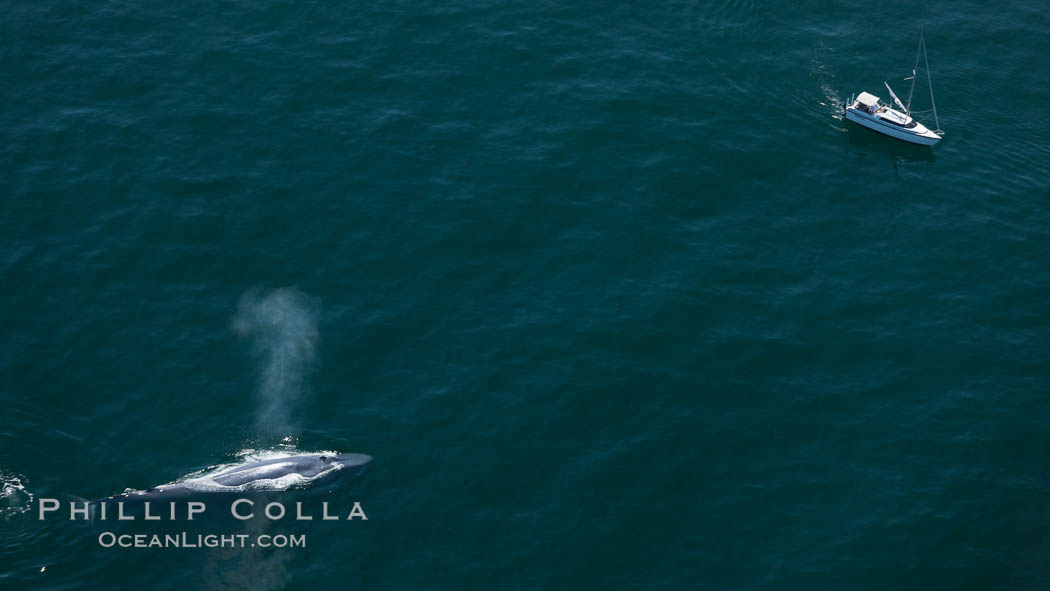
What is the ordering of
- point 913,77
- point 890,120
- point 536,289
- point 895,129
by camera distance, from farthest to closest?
point 895,129 < point 890,120 < point 913,77 < point 536,289

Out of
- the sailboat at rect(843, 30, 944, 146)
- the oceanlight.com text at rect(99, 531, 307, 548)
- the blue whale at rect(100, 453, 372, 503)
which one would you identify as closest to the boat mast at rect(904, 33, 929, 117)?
the sailboat at rect(843, 30, 944, 146)

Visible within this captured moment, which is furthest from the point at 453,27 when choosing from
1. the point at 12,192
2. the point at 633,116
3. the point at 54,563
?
the point at 54,563

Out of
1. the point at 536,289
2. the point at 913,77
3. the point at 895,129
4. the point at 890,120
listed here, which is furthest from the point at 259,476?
the point at 913,77

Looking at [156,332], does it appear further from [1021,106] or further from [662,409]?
[1021,106]

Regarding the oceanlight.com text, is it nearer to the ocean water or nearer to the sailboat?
the ocean water

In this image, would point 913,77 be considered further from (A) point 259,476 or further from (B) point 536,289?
(A) point 259,476
